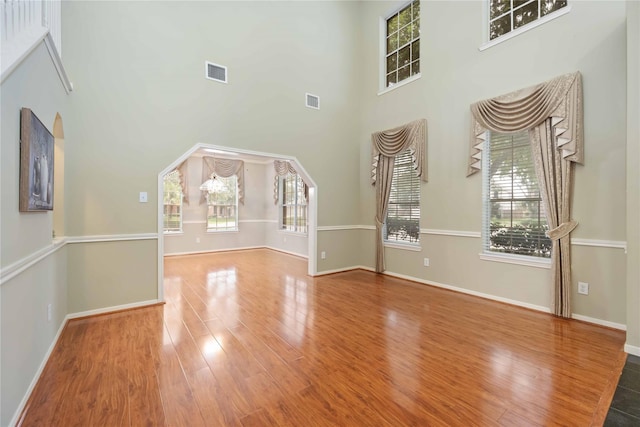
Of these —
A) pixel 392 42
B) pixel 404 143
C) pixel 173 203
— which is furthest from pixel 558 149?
pixel 173 203

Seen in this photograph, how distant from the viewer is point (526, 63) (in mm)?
3570

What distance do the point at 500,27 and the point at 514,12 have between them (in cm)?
20

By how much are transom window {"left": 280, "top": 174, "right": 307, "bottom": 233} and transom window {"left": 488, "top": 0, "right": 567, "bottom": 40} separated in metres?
4.88

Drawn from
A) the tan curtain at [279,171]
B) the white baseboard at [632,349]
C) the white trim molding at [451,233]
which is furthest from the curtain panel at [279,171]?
the white baseboard at [632,349]

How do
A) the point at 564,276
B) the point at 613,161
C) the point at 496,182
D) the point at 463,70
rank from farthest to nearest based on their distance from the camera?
1. the point at 463,70
2. the point at 496,182
3. the point at 564,276
4. the point at 613,161

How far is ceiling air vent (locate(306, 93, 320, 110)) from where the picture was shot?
5.17 meters

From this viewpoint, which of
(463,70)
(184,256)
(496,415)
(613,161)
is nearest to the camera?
(496,415)

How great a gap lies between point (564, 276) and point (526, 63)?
267 cm

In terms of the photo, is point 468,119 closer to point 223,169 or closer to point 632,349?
point 632,349

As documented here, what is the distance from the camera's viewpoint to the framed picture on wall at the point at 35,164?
5.87ft

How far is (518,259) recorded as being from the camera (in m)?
3.65

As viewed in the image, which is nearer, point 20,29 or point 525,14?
point 20,29

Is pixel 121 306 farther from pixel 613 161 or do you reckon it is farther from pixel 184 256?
pixel 613 161

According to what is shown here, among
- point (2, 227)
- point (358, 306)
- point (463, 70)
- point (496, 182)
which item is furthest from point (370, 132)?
point (2, 227)
